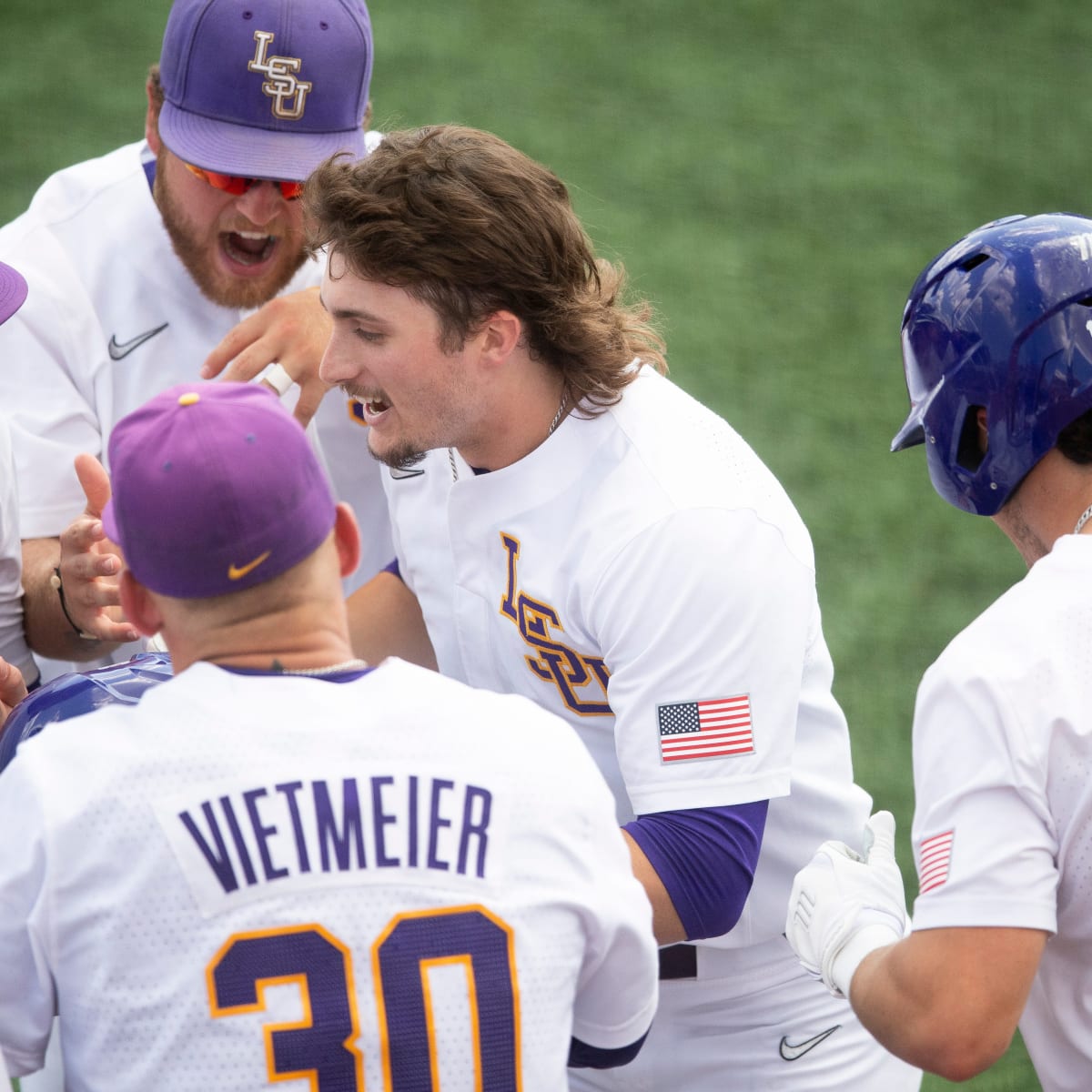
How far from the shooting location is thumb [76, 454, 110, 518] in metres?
2.83

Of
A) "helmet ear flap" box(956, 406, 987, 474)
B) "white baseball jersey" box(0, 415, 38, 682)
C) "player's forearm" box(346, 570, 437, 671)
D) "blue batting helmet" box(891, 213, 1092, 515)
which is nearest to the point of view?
"blue batting helmet" box(891, 213, 1092, 515)

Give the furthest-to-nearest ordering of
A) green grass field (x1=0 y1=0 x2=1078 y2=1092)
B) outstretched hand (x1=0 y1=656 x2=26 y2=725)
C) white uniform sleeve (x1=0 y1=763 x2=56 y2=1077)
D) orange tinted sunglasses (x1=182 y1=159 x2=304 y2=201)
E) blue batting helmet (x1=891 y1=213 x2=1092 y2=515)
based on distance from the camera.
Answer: green grass field (x1=0 y1=0 x2=1078 y2=1092) < orange tinted sunglasses (x1=182 y1=159 x2=304 y2=201) < outstretched hand (x1=0 y1=656 x2=26 y2=725) < blue batting helmet (x1=891 y1=213 x2=1092 y2=515) < white uniform sleeve (x1=0 y1=763 x2=56 y2=1077)

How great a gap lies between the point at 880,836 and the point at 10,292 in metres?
1.85

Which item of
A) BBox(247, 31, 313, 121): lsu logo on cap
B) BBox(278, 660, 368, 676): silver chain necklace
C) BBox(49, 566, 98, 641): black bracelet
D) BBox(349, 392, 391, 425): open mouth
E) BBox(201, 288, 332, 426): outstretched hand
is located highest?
BBox(247, 31, 313, 121): lsu logo on cap

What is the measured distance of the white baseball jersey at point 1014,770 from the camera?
6.04 ft

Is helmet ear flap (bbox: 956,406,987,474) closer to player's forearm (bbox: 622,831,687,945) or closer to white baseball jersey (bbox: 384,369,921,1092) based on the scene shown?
white baseball jersey (bbox: 384,369,921,1092)

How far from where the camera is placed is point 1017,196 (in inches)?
297

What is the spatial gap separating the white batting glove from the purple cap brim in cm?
186

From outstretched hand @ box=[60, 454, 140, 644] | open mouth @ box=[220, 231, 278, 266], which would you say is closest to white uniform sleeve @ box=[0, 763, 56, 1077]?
outstretched hand @ box=[60, 454, 140, 644]

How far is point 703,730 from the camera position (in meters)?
2.45

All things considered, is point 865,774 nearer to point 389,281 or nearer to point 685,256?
point 389,281

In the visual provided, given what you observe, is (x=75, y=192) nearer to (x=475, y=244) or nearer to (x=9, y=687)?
(x=475, y=244)

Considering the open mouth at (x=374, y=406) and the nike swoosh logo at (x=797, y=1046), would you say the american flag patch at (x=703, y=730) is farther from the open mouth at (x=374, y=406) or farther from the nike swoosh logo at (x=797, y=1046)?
the open mouth at (x=374, y=406)

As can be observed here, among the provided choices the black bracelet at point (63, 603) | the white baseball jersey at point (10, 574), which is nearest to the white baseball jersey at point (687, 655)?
the black bracelet at point (63, 603)
